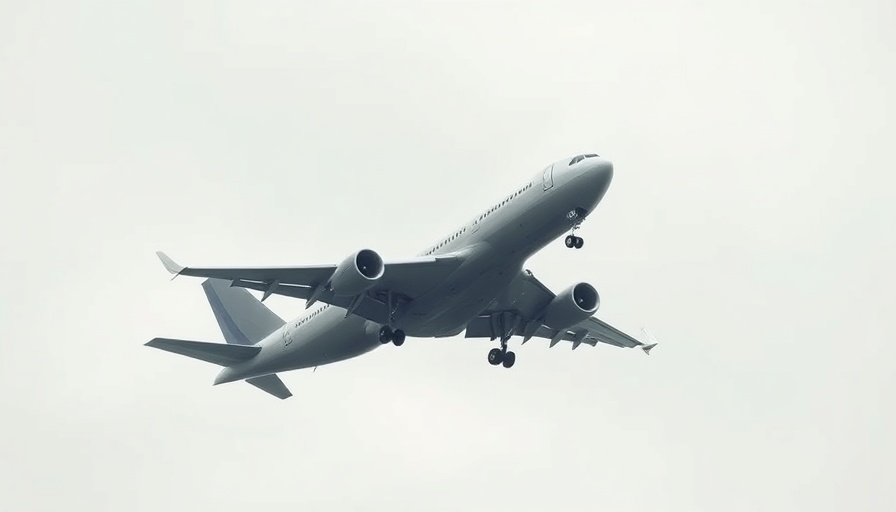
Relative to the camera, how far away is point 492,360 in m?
50.2

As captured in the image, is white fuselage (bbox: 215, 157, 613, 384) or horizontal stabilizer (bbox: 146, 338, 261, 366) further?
horizontal stabilizer (bbox: 146, 338, 261, 366)

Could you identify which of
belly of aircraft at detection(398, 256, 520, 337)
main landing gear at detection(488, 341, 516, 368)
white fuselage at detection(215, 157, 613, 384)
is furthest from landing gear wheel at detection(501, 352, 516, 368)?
belly of aircraft at detection(398, 256, 520, 337)

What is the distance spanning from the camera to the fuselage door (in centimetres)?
4131

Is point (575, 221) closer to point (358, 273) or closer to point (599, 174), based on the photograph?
point (599, 174)

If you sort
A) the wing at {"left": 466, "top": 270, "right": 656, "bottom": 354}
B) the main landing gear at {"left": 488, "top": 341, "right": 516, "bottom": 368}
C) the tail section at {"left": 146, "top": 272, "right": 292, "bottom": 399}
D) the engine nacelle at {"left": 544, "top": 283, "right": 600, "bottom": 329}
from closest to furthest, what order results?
the wing at {"left": 466, "top": 270, "right": 656, "bottom": 354} < the engine nacelle at {"left": 544, "top": 283, "right": 600, "bottom": 329} < the tail section at {"left": 146, "top": 272, "right": 292, "bottom": 399} < the main landing gear at {"left": 488, "top": 341, "right": 516, "bottom": 368}

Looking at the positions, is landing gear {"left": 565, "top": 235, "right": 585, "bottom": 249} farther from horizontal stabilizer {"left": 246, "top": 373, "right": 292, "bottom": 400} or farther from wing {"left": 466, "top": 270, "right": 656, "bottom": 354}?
horizontal stabilizer {"left": 246, "top": 373, "right": 292, "bottom": 400}

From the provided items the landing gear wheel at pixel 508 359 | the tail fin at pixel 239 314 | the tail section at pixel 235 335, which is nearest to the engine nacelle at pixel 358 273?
the tail section at pixel 235 335

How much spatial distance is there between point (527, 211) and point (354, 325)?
961cm

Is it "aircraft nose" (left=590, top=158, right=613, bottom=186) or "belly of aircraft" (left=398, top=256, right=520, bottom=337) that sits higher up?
"aircraft nose" (left=590, top=158, right=613, bottom=186)

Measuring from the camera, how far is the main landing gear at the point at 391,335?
148ft

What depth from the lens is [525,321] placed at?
49.5 meters

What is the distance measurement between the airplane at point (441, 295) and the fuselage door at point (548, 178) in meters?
0.04

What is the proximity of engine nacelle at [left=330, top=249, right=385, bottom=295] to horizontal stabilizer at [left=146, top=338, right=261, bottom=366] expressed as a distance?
29.1 feet

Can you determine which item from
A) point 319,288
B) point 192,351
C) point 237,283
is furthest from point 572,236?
point 192,351
